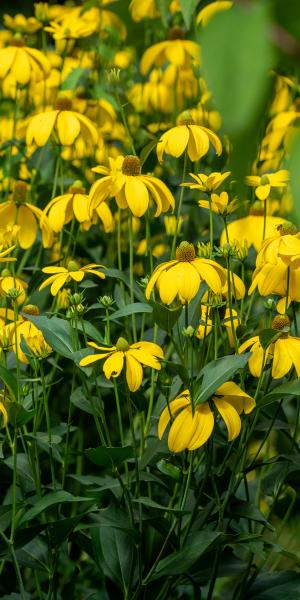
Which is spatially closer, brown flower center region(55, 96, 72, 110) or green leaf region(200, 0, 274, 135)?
green leaf region(200, 0, 274, 135)

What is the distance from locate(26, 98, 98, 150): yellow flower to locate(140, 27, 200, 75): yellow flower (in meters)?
0.35

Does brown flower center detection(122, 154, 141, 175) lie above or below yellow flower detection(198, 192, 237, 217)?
above

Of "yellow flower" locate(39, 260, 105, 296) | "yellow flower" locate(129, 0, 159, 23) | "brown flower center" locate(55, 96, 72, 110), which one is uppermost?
"yellow flower" locate(129, 0, 159, 23)

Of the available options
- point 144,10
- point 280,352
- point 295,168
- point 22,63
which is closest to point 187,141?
point 280,352

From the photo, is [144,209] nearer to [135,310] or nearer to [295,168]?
[135,310]

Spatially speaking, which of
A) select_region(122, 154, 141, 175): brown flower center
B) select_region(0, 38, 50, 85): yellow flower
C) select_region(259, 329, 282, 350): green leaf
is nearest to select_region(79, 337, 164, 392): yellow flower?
select_region(259, 329, 282, 350): green leaf

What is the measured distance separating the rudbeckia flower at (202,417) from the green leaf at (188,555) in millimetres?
115

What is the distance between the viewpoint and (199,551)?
984mm

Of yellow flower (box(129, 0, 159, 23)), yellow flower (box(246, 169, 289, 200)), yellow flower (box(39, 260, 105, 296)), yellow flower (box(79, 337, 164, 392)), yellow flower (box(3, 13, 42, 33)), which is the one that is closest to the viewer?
yellow flower (box(79, 337, 164, 392))

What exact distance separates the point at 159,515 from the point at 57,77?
1.16 m

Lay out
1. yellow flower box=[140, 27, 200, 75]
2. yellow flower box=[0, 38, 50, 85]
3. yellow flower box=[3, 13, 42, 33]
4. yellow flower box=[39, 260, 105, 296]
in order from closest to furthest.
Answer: yellow flower box=[39, 260, 105, 296]
yellow flower box=[0, 38, 50, 85]
yellow flower box=[140, 27, 200, 75]
yellow flower box=[3, 13, 42, 33]

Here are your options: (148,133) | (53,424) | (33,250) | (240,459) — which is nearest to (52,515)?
(53,424)

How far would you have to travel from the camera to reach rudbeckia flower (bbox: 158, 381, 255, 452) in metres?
0.94

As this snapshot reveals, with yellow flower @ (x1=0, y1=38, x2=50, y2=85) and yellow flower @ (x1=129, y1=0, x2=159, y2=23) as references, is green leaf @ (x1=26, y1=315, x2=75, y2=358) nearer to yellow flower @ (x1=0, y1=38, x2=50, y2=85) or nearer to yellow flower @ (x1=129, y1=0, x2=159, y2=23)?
yellow flower @ (x1=129, y1=0, x2=159, y2=23)
